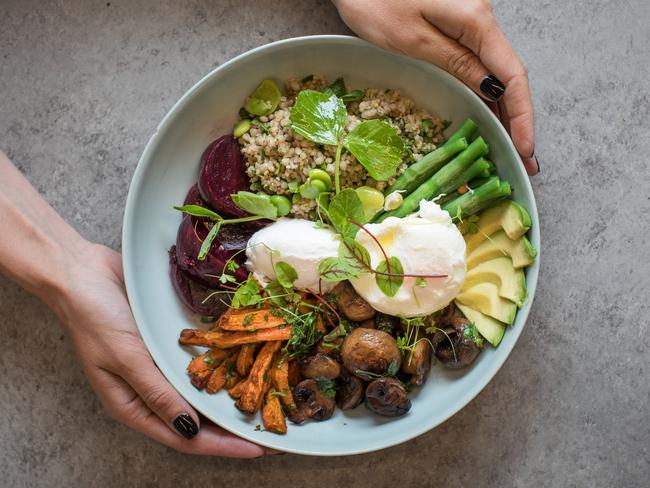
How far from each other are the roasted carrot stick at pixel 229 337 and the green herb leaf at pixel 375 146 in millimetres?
572

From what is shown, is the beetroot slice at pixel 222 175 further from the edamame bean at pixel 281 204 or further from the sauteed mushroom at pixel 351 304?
the sauteed mushroom at pixel 351 304

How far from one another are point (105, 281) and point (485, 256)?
1254 millimetres

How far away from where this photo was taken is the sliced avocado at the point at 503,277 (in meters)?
1.85

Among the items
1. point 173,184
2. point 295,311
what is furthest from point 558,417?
point 173,184

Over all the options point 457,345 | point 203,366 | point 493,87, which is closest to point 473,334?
point 457,345

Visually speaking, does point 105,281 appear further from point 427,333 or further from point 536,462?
point 536,462

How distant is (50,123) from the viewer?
84.4 inches

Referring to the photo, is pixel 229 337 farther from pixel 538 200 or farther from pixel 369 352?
pixel 538 200

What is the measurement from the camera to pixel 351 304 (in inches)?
74.8

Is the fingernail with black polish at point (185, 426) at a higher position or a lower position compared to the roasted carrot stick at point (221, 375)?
lower

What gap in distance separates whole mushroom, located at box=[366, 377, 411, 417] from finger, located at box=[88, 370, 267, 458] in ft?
1.41

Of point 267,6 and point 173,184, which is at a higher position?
point 267,6

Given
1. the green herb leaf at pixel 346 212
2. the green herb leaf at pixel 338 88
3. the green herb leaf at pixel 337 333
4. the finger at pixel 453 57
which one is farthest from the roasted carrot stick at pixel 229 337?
the finger at pixel 453 57

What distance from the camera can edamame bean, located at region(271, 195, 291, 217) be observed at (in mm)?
1948
